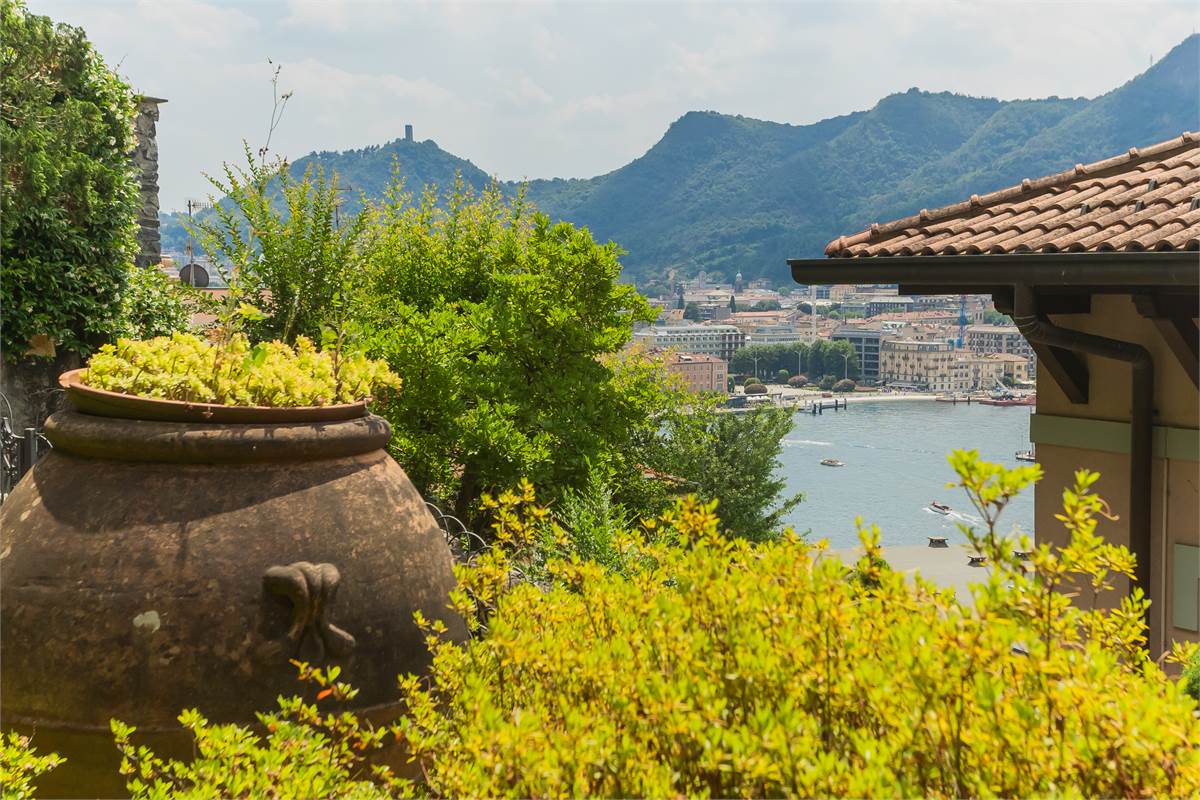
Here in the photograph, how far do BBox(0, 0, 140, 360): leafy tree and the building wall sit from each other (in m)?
11.0

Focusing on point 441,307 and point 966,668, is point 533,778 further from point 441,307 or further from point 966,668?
point 441,307

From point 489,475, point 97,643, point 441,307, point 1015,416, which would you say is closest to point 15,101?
point 441,307

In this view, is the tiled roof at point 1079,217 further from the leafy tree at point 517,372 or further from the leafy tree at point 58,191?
the leafy tree at point 58,191

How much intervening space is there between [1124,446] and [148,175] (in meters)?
14.9

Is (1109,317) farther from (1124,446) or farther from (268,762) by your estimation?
(268,762)

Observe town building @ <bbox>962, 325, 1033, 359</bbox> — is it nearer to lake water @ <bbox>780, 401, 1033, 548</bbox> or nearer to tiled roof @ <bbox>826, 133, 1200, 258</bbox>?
lake water @ <bbox>780, 401, 1033, 548</bbox>

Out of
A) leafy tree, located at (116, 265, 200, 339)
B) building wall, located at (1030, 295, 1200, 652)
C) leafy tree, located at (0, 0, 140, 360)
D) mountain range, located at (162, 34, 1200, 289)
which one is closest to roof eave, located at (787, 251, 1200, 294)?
→ building wall, located at (1030, 295, 1200, 652)

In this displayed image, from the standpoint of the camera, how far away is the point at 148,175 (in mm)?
16266

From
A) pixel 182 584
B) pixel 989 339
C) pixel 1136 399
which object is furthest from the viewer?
pixel 989 339

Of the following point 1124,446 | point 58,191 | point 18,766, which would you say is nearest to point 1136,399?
point 1124,446

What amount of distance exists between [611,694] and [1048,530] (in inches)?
160

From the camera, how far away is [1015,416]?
85812mm

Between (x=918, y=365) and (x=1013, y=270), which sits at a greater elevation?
(x=1013, y=270)

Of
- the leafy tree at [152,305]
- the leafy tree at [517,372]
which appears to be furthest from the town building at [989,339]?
the leafy tree at [152,305]
